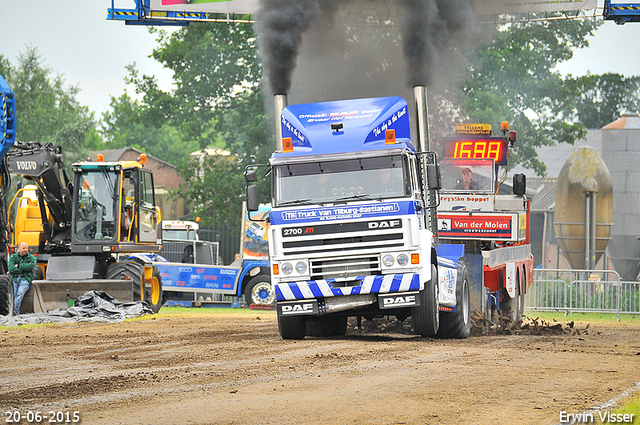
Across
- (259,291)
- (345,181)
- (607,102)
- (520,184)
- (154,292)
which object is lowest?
(259,291)

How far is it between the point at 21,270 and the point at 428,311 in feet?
33.8

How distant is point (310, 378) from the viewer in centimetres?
872

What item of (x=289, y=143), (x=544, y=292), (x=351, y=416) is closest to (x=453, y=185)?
(x=289, y=143)

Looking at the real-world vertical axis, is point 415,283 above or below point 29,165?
below

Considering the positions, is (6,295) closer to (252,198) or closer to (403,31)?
(252,198)

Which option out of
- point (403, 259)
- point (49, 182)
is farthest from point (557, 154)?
point (403, 259)

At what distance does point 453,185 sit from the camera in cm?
1712

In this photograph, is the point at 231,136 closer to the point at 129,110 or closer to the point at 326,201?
the point at 129,110

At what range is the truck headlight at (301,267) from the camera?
12.2m

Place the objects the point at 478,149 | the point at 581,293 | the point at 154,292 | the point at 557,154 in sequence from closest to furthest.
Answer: the point at 478,149
the point at 154,292
the point at 581,293
the point at 557,154

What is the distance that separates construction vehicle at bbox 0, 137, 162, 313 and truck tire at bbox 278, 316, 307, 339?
661 cm

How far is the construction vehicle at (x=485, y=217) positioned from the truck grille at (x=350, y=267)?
212 cm

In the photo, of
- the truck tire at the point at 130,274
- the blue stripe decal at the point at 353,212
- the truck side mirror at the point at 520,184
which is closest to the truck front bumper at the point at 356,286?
the blue stripe decal at the point at 353,212

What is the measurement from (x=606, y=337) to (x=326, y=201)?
264 inches
